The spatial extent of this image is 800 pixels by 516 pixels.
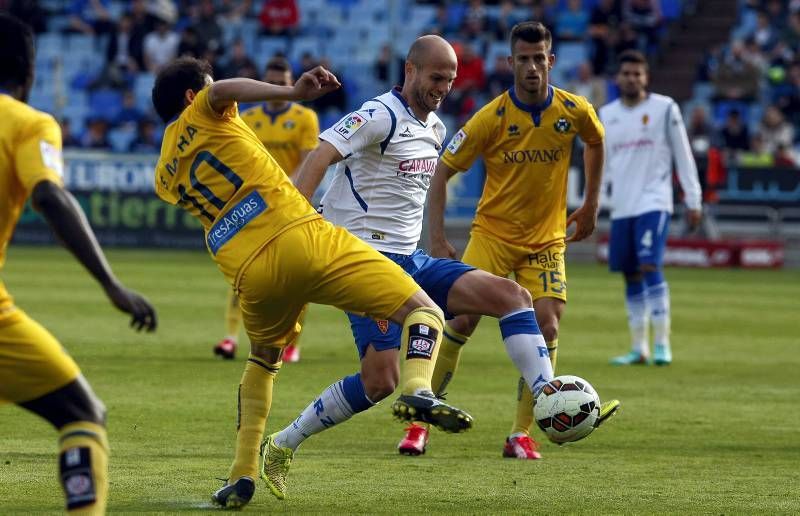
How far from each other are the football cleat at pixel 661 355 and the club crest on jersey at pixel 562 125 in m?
5.08

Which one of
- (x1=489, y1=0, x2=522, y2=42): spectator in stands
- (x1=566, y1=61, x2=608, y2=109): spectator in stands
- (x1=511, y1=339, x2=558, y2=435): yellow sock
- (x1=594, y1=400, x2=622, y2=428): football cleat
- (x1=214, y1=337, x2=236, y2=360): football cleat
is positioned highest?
→ (x1=594, y1=400, x2=622, y2=428): football cleat

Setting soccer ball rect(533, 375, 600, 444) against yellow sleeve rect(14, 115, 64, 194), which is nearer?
yellow sleeve rect(14, 115, 64, 194)

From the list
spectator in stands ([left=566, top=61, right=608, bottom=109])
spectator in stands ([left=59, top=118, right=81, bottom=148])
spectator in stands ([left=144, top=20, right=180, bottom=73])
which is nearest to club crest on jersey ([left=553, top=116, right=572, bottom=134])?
spectator in stands ([left=566, top=61, right=608, bottom=109])

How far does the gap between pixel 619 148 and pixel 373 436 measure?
551 centimetres

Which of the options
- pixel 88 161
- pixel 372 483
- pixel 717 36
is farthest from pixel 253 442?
pixel 717 36

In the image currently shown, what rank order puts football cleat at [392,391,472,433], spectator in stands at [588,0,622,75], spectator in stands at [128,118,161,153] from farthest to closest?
spectator in stands at [588,0,622,75] → spectator in stands at [128,118,161,153] → football cleat at [392,391,472,433]

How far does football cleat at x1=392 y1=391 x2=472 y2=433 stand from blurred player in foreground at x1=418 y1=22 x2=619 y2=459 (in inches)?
104

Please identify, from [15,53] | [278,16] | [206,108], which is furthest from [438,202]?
[278,16]

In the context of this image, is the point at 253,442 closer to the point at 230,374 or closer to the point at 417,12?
the point at 230,374

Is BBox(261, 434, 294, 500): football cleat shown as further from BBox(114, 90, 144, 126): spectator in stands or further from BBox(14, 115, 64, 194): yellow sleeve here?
BBox(114, 90, 144, 126): spectator in stands

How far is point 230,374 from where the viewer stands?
38.6ft

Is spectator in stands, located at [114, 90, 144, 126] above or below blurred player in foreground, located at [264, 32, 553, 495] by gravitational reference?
below

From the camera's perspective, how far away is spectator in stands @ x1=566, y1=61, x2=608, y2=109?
27.8 meters

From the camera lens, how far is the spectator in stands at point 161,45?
31562 mm
